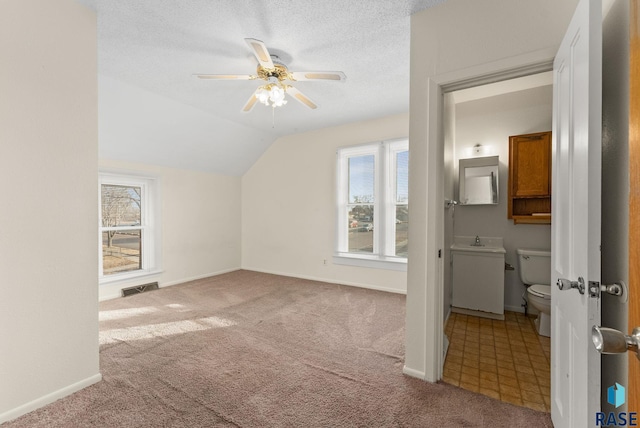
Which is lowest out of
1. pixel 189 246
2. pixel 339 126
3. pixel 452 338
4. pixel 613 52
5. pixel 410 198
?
pixel 452 338

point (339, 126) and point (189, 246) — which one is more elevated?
point (339, 126)

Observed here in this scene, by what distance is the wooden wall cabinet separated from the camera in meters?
3.23

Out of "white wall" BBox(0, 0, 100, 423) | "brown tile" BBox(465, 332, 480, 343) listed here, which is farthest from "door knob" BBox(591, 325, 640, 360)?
"white wall" BBox(0, 0, 100, 423)

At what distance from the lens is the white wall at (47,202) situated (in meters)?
1.65

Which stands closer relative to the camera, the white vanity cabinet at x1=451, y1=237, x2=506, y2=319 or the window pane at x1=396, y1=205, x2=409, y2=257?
the white vanity cabinet at x1=451, y1=237, x2=506, y2=319

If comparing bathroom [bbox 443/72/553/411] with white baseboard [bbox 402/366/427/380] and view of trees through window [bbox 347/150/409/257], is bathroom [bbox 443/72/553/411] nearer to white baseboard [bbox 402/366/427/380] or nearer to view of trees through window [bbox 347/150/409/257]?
white baseboard [bbox 402/366/427/380]

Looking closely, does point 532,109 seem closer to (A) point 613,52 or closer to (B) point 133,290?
(A) point 613,52

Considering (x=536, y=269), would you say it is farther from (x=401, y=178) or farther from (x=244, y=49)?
(x=244, y=49)

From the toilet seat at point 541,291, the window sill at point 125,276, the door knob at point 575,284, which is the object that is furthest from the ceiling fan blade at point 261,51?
the window sill at point 125,276

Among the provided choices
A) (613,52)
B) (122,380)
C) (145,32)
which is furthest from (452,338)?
(145,32)

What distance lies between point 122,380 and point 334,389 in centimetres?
148

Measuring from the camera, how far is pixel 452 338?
277cm

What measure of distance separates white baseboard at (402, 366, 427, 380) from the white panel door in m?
0.72

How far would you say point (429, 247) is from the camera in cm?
201
